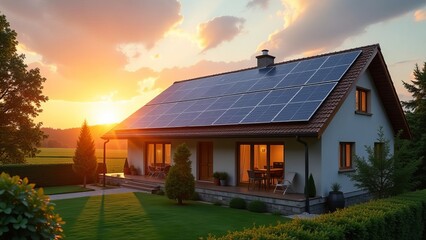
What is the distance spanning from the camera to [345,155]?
1656 centimetres

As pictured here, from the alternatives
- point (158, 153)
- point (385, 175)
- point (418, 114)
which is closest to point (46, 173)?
point (158, 153)

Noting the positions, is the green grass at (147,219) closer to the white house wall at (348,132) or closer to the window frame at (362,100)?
the white house wall at (348,132)

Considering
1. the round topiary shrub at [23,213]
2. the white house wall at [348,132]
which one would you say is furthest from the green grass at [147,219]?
the round topiary shrub at [23,213]

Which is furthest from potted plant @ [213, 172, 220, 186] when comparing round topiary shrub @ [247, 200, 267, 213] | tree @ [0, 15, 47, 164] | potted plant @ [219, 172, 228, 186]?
tree @ [0, 15, 47, 164]

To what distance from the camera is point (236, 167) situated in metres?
17.5

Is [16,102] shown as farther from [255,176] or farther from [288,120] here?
[288,120]

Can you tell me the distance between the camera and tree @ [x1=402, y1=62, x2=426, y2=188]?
2356 cm

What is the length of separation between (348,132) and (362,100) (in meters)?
2.70

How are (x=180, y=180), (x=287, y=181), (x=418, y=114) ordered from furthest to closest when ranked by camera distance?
(x=418, y=114)
(x=287, y=181)
(x=180, y=180)

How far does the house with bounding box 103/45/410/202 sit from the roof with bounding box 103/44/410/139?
0.05 meters

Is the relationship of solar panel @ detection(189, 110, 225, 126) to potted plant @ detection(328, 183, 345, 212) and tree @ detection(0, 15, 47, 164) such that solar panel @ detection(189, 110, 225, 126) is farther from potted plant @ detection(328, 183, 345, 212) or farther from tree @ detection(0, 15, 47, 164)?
tree @ detection(0, 15, 47, 164)

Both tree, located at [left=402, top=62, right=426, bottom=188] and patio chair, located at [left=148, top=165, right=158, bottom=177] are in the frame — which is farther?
tree, located at [left=402, top=62, right=426, bottom=188]

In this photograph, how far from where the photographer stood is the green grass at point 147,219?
10.1 m

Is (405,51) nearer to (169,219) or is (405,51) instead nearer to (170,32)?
(170,32)
